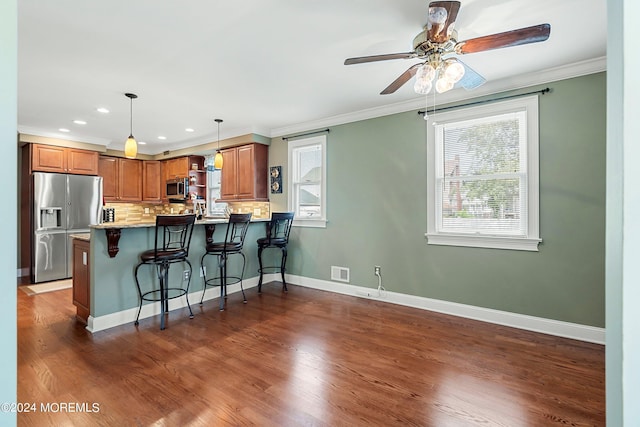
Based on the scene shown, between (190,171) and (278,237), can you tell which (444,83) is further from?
(190,171)

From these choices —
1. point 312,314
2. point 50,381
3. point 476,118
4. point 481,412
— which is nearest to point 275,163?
point 312,314

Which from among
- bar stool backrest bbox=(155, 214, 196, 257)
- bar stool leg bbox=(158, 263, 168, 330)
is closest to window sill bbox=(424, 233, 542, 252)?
bar stool backrest bbox=(155, 214, 196, 257)

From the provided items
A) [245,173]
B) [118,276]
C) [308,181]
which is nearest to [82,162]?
[245,173]

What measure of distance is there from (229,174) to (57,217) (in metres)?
2.88

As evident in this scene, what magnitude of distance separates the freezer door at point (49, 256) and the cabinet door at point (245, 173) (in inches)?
119

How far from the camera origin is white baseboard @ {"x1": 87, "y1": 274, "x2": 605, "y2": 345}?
284cm

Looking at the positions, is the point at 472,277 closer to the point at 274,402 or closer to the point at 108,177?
the point at 274,402

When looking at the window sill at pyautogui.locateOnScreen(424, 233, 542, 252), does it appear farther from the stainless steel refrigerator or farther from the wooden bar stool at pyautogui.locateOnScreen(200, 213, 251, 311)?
the stainless steel refrigerator

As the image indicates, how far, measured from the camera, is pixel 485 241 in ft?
10.7

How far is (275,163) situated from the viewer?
512 centimetres

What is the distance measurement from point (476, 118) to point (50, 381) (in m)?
4.44

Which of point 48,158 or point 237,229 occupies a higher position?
point 48,158

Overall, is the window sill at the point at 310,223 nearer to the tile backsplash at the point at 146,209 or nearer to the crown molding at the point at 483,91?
the tile backsplash at the point at 146,209

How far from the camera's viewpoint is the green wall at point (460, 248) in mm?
2779
